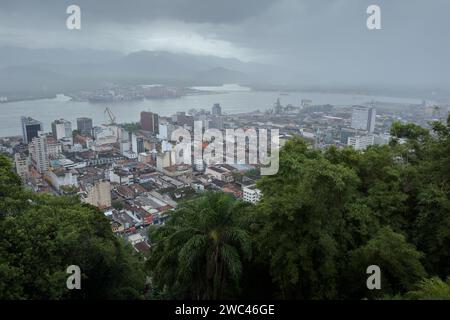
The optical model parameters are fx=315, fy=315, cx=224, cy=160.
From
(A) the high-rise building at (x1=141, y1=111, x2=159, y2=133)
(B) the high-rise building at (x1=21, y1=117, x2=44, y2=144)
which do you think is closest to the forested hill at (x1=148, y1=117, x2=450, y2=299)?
(B) the high-rise building at (x1=21, y1=117, x2=44, y2=144)

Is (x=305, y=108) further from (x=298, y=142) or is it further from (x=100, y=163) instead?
(x=298, y=142)

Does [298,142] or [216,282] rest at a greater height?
[298,142]

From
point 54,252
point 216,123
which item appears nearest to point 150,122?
point 216,123


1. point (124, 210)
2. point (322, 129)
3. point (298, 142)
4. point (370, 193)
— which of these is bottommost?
point (124, 210)

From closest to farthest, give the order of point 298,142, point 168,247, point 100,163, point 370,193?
1. point 168,247
2. point 370,193
3. point 298,142
4. point 100,163

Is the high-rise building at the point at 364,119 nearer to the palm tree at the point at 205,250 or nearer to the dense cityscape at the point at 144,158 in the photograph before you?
the dense cityscape at the point at 144,158
